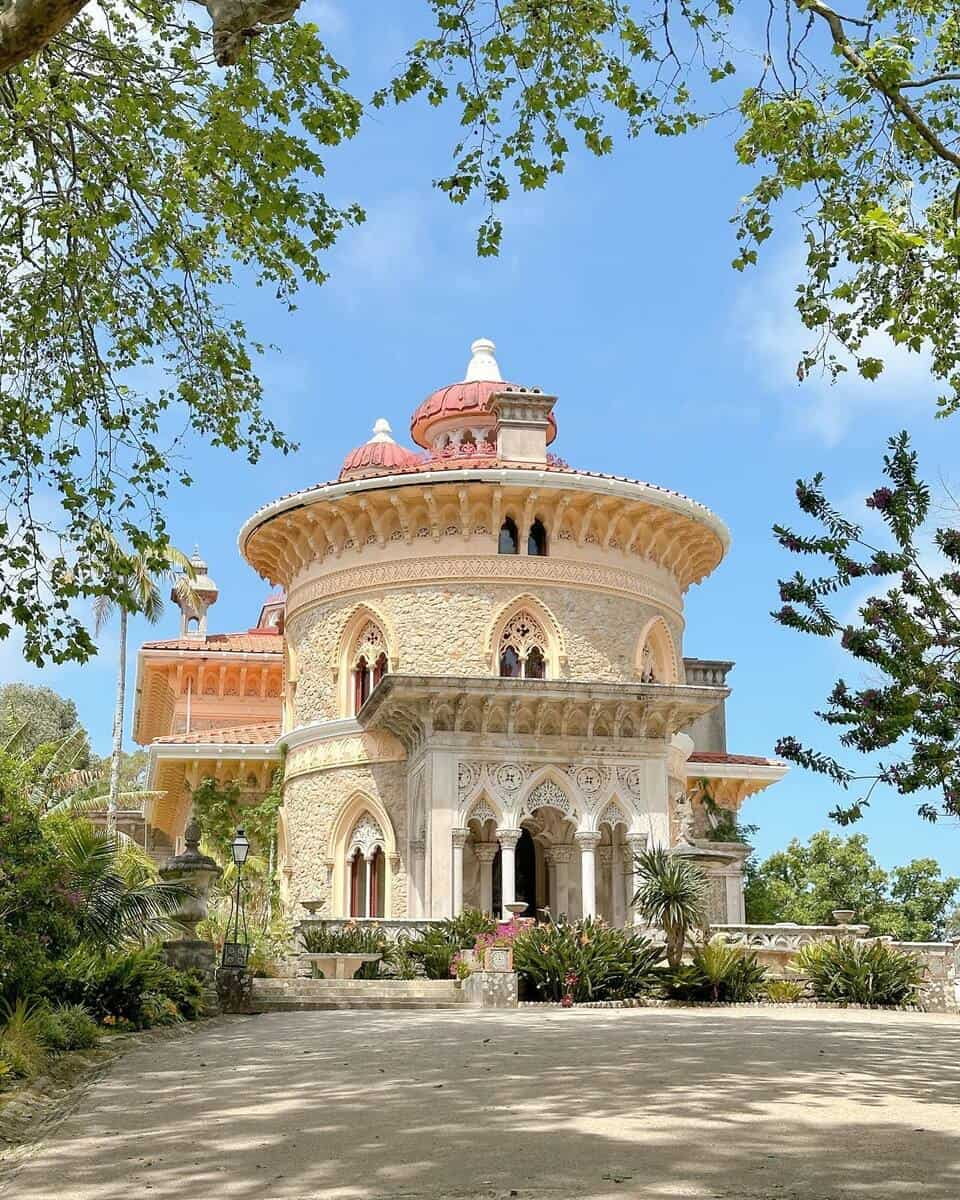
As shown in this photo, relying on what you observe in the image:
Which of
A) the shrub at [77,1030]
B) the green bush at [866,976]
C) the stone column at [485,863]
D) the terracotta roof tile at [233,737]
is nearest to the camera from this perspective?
the shrub at [77,1030]

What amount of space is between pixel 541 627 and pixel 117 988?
1455cm

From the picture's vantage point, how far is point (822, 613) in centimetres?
1162

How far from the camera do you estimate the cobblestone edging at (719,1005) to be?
17.9 m

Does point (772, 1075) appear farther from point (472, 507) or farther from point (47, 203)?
point (472, 507)

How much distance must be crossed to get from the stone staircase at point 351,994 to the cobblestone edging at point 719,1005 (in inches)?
54.6

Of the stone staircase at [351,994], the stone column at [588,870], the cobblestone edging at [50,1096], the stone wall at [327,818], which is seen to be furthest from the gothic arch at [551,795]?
the cobblestone edging at [50,1096]

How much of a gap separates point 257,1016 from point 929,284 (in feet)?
37.9

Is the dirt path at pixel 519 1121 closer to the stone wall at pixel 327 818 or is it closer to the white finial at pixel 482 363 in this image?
the stone wall at pixel 327 818

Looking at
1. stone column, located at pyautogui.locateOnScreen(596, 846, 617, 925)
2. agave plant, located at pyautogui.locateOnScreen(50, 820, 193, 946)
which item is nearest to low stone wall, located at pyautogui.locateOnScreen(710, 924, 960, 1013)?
stone column, located at pyautogui.locateOnScreen(596, 846, 617, 925)

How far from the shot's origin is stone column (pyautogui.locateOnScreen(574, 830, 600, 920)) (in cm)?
2400

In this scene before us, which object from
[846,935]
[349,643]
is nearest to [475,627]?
[349,643]

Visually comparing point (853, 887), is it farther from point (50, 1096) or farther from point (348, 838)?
point (50, 1096)

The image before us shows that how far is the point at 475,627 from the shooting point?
2666cm

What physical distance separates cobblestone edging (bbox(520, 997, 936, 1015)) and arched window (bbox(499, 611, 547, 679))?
922cm
